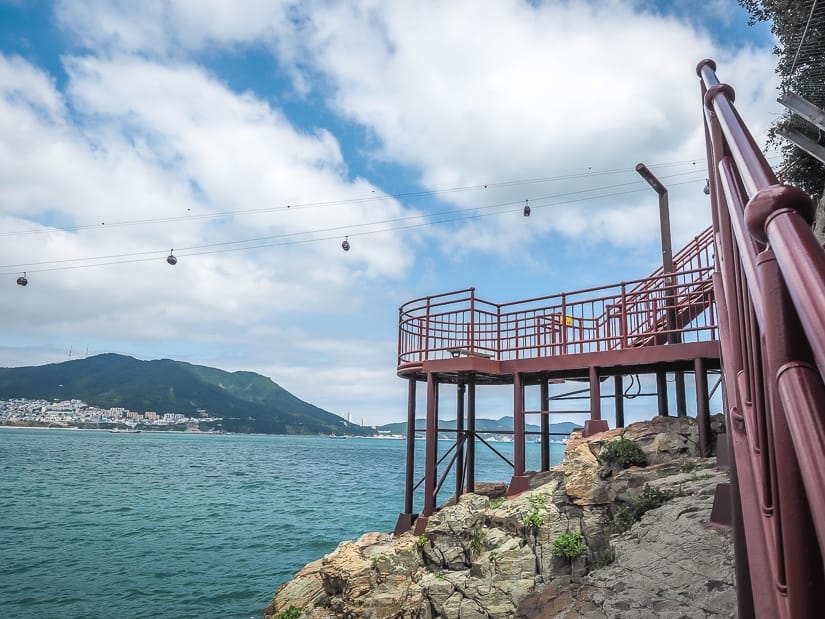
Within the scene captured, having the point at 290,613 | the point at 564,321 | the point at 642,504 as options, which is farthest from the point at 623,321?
the point at 290,613

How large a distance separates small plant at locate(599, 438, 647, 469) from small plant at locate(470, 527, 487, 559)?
2982mm

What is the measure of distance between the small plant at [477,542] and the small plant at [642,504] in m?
2.58

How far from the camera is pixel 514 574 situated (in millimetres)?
9711

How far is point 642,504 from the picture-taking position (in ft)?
31.2

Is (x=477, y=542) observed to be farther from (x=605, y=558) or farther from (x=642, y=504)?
(x=642, y=504)

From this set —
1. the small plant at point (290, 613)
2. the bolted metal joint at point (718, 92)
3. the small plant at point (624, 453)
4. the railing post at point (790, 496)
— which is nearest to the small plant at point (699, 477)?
the small plant at point (624, 453)

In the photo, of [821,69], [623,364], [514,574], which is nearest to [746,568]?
[514,574]

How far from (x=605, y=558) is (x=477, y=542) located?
9.25ft

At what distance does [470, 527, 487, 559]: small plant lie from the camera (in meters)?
10.8

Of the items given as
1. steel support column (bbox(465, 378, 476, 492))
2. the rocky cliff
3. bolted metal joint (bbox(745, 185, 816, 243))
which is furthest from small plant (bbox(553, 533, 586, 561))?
bolted metal joint (bbox(745, 185, 816, 243))

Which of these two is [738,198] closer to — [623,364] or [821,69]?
[623,364]

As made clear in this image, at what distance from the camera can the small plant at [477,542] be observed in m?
10.8

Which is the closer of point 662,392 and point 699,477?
point 699,477

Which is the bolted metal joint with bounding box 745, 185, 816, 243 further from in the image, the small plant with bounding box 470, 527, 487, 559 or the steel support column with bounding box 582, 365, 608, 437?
the steel support column with bounding box 582, 365, 608, 437
